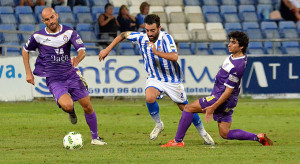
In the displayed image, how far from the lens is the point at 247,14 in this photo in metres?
27.0

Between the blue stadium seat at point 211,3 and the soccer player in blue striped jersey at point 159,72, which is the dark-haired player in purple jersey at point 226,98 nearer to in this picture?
the soccer player in blue striped jersey at point 159,72

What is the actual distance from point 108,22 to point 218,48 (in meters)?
4.41

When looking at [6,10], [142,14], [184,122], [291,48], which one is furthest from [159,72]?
[291,48]

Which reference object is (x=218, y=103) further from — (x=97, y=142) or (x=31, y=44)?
(x=31, y=44)

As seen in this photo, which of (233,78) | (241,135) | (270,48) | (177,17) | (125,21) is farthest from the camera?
(177,17)

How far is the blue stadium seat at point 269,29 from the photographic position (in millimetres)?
25734

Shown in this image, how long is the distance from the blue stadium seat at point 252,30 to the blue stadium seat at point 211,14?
105 centimetres

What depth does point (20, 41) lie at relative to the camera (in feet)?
68.7

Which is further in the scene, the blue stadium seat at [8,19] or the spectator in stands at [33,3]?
the spectator in stands at [33,3]

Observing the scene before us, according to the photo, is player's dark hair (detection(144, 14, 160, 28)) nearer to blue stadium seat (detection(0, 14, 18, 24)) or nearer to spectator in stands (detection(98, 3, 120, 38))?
spectator in stands (detection(98, 3, 120, 38))

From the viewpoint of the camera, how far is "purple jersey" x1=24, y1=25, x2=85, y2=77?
10.7 meters

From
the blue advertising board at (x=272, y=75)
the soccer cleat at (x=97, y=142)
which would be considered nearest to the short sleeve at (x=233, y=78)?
the soccer cleat at (x=97, y=142)

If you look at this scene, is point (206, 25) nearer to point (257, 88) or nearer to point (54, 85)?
point (257, 88)

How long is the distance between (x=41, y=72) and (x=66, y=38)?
696 mm
